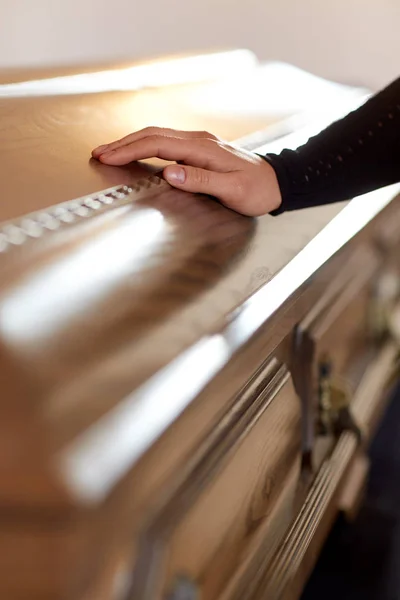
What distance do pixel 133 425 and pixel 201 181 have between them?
1.39 feet

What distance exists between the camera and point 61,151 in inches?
29.4

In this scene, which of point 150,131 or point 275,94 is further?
point 275,94

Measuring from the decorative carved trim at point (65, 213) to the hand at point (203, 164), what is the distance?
1.2 inches

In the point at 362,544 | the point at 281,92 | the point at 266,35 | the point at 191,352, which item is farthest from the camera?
the point at 266,35

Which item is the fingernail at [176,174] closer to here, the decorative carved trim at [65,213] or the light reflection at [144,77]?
the decorative carved trim at [65,213]

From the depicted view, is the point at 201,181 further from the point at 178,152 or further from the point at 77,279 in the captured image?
the point at 77,279

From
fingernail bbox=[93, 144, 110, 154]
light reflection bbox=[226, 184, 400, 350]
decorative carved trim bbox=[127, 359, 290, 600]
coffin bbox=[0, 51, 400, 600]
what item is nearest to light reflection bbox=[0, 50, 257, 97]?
coffin bbox=[0, 51, 400, 600]

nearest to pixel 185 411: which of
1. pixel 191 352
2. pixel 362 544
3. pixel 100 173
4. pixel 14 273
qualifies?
pixel 191 352

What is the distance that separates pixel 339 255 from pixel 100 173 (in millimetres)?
266

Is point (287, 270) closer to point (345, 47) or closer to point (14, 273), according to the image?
point (14, 273)

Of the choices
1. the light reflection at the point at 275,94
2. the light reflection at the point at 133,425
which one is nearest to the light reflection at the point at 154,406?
the light reflection at the point at 133,425

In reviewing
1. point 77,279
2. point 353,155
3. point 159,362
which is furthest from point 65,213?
point 353,155

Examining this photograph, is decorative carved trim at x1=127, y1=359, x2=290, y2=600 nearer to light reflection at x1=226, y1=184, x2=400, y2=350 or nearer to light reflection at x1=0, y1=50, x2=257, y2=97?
light reflection at x1=226, y1=184, x2=400, y2=350

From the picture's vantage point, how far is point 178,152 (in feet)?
2.42
